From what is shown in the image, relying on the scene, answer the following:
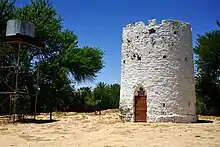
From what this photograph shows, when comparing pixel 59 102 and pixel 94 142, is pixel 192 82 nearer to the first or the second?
pixel 94 142

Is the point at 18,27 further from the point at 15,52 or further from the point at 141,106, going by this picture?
the point at 141,106

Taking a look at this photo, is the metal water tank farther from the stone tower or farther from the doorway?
the doorway

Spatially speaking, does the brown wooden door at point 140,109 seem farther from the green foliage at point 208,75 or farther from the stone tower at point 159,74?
the green foliage at point 208,75

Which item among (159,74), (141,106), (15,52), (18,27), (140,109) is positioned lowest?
(140,109)

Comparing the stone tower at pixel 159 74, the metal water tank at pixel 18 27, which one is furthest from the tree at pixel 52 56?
the stone tower at pixel 159 74

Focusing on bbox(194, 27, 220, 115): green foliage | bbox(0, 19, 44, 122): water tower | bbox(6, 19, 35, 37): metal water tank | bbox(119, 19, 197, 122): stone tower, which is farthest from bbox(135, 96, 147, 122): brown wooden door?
bbox(194, 27, 220, 115): green foliage

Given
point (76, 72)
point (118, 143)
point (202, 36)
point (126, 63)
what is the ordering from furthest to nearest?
point (76, 72), point (202, 36), point (126, 63), point (118, 143)

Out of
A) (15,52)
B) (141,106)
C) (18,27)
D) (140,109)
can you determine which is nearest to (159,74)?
(141,106)

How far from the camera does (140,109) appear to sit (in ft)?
73.6

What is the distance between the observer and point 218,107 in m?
34.0

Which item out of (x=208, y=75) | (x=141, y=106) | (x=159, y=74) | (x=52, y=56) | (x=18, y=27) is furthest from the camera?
(x=52, y=56)

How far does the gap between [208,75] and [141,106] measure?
51.8ft

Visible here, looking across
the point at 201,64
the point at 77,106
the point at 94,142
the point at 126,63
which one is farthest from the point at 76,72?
the point at 94,142

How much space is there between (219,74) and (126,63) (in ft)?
53.6
